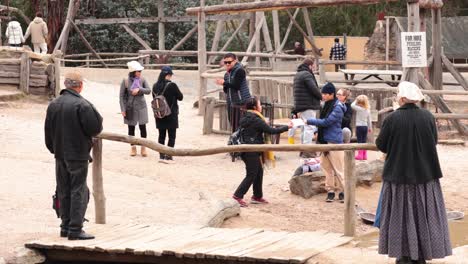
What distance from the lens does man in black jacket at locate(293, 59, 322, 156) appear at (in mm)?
17328

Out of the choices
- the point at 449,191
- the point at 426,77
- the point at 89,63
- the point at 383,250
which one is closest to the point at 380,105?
the point at 426,77

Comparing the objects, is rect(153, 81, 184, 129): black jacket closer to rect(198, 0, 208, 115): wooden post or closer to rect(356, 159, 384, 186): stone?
rect(356, 159, 384, 186): stone

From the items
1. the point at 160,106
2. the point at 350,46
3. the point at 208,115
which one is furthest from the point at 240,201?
the point at 350,46

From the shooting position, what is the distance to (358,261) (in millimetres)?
9445

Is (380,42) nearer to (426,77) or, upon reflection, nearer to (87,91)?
(87,91)

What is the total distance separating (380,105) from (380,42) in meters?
13.2

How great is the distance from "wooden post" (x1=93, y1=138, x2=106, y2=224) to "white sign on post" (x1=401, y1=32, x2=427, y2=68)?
8.70 meters

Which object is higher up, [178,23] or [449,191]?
[178,23]

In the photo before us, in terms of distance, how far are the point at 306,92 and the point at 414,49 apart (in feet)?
7.79

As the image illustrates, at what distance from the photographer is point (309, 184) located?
52.4 ft

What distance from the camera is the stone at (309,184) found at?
1594cm

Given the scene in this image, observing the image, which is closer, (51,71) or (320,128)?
(320,128)

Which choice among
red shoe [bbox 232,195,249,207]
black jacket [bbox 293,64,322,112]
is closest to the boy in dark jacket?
red shoe [bbox 232,195,249,207]

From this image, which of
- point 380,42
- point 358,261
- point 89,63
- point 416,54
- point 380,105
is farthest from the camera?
point 89,63
